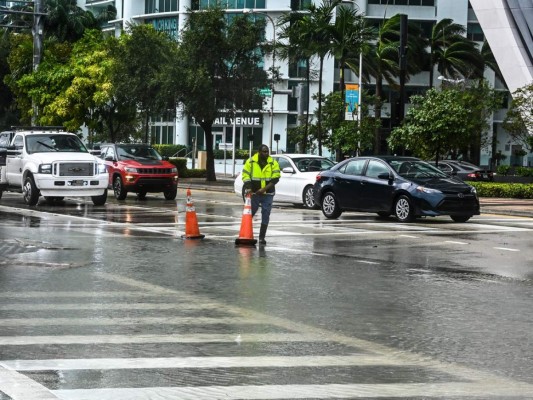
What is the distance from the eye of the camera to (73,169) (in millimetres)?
29906

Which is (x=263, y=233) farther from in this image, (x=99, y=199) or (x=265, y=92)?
(x=265, y=92)

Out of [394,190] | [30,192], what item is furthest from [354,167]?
[30,192]

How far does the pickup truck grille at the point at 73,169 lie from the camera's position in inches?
1174

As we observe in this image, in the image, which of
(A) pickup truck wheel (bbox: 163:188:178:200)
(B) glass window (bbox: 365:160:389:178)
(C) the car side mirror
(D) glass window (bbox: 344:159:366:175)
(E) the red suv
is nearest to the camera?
(C) the car side mirror

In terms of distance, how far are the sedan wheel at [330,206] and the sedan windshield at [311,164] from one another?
14.4 ft

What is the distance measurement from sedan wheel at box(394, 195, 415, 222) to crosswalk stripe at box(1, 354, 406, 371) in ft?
55.4

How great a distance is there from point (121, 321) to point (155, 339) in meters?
1.04

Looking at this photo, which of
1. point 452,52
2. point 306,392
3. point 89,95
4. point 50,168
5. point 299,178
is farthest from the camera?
point 452,52

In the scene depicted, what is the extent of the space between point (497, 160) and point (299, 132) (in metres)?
29.7

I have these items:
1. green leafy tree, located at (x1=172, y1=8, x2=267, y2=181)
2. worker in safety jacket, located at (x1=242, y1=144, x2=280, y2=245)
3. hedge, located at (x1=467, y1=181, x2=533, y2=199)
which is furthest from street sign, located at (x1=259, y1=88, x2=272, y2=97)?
worker in safety jacket, located at (x1=242, y1=144, x2=280, y2=245)

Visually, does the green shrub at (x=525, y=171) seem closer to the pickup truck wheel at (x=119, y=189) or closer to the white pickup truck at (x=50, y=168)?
the pickup truck wheel at (x=119, y=189)

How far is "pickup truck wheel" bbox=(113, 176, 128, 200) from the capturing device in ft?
114

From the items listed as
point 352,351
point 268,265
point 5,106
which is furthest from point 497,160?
point 352,351

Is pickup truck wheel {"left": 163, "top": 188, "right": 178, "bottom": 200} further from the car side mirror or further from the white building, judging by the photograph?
the white building
